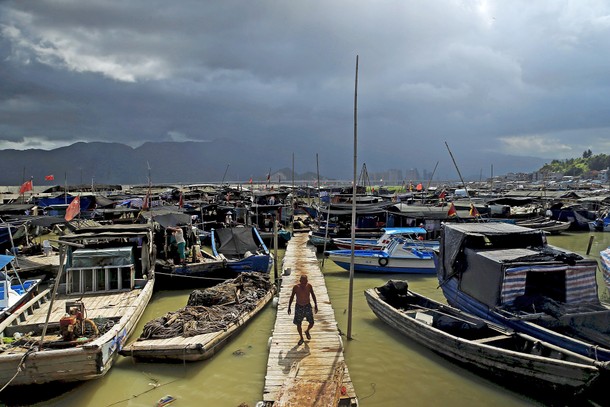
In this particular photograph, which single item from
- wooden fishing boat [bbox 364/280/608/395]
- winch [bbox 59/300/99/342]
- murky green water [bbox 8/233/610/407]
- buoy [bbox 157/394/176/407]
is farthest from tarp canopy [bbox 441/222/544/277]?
winch [bbox 59/300/99/342]

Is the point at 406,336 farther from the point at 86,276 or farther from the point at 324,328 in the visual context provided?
the point at 86,276

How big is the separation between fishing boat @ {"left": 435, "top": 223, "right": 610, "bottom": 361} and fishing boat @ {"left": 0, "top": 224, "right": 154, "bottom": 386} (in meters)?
8.94

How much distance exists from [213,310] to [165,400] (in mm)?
3527

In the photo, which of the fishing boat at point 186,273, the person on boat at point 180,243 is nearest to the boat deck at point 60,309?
the fishing boat at point 186,273

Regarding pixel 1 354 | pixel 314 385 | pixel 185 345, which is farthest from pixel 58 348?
pixel 314 385

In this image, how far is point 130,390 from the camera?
8.26 meters

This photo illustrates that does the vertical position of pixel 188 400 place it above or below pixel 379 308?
below

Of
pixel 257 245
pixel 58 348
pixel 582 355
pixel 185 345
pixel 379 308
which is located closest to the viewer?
pixel 582 355

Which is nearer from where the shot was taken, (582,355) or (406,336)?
(582,355)

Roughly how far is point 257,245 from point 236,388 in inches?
430

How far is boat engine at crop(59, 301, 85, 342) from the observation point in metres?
8.21

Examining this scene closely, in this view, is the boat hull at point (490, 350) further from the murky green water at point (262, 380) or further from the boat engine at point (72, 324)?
the boat engine at point (72, 324)

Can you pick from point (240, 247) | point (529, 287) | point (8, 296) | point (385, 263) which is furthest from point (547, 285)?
point (8, 296)

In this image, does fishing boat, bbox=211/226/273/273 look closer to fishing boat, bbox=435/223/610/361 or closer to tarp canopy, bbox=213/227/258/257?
tarp canopy, bbox=213/227/258/257
